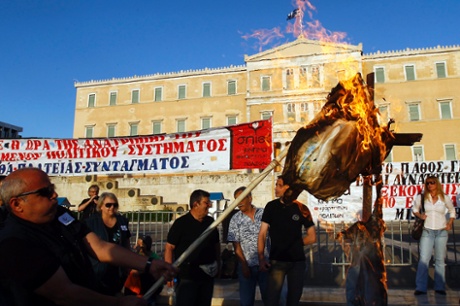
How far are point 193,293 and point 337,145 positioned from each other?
8.32ft

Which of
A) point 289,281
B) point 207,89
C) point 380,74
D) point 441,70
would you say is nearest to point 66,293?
point 289,281

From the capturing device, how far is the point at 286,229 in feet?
15.4

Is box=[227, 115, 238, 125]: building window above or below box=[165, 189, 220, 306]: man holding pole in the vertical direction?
above

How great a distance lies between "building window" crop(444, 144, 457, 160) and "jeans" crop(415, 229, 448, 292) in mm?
36776

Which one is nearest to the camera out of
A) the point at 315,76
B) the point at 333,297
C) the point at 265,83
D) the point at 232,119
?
the point at 333,297

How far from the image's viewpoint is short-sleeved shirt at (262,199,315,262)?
4.60m

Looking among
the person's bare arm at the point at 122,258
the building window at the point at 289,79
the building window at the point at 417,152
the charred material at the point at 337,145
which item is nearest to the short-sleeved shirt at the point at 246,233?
the charred material at the point at 337,145

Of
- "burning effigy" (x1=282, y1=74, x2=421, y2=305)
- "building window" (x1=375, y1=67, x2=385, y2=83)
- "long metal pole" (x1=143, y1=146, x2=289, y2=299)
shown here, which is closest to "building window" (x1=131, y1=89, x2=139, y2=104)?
"building window" (x1=375, y1=67, x2=385, y2=83)

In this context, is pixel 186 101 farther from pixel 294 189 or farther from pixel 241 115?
pixel 294 189

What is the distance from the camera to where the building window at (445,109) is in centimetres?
3912

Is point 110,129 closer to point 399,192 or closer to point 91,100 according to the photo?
point 91,100

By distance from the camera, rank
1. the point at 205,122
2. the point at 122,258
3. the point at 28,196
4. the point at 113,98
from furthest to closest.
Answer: the point at 113,98 → the point at 205,122 → the point at 122,258 → the point at 28,196

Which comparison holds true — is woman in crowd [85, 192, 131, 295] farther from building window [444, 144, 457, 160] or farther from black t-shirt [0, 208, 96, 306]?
building window [444, 144, 457, 160]

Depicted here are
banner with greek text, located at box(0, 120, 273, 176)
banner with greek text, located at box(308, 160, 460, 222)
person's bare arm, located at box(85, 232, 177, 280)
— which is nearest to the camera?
person's bare arm, located at box(85, 232, 177, 280)
